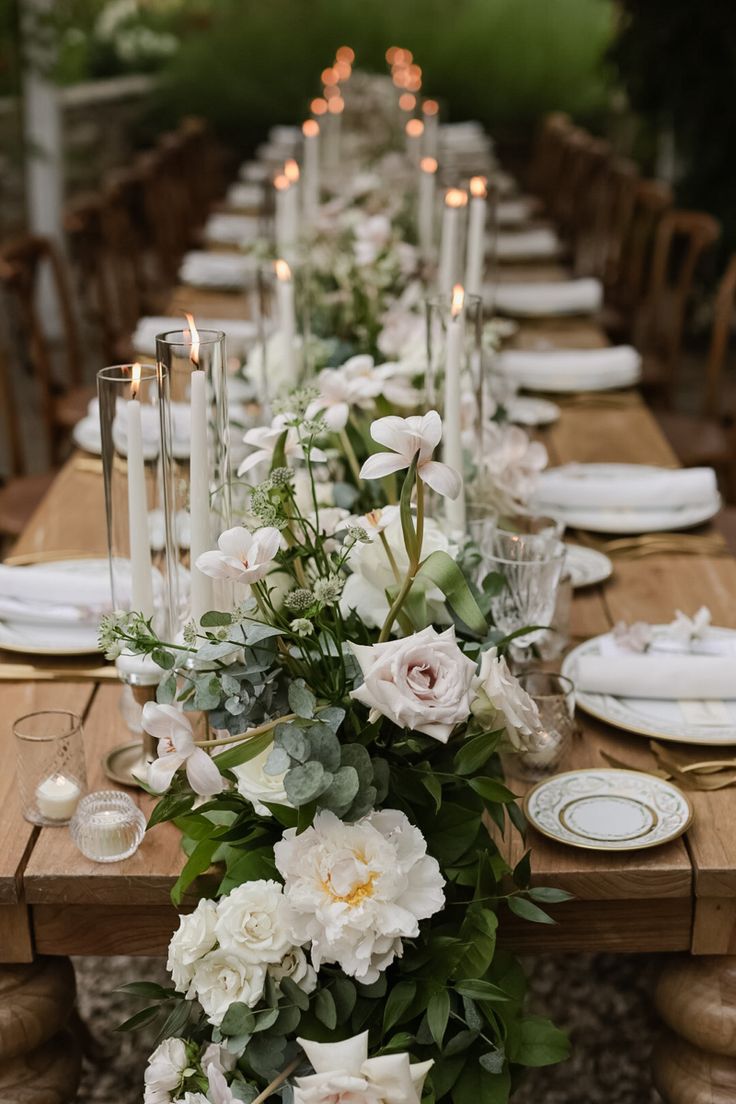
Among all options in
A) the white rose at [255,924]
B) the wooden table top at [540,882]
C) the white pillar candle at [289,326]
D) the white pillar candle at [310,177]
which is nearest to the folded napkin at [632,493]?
the white pillar candle at [289,326]

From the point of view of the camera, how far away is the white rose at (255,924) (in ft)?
3.43

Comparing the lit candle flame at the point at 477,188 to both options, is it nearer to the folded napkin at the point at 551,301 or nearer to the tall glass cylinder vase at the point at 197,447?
the tall glass cylinder vase at the point at 197,447

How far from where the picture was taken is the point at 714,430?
3.29 metres

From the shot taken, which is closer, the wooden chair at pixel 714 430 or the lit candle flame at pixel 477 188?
the lit candle flame at pixel 477 188

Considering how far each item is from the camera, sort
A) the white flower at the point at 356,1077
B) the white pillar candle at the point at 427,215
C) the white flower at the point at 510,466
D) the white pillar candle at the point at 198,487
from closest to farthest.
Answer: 1. the white flower at the point at 356,1077
2. the white pillar candle at the point at 198,487
3. the white flower at the point at 510,466
4. the white pillar candle at the point at 427,215

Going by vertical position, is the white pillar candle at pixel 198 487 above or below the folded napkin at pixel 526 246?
above

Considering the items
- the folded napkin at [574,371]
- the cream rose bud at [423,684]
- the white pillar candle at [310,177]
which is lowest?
the folded napkin at [574,371]

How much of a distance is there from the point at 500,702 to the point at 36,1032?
530 mm

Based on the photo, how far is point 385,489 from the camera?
1.50 m

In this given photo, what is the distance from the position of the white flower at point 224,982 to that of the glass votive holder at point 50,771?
26 centimetres

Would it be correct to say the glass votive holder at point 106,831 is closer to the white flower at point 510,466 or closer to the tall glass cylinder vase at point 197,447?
the tall glass cylinder vase at point 197,447

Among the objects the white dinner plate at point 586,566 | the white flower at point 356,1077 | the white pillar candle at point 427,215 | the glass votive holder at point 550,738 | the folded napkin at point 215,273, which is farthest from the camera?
the folded napkin at point 215,273

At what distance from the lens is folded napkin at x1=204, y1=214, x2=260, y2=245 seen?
4.45m

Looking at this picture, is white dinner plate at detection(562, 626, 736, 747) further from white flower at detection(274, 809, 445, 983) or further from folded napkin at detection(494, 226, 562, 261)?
folded napkin at detection(494, 226, 562, 261)
